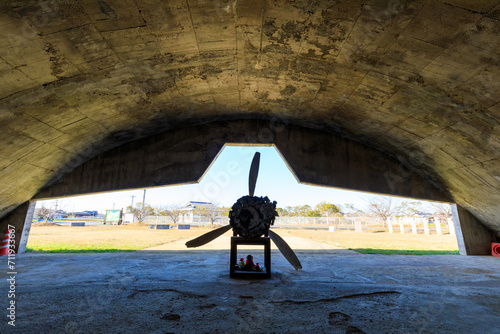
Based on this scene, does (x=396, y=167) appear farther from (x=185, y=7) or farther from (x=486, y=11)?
(x=185, y=7)

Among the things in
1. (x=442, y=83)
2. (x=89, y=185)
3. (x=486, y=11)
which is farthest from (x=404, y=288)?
(x=89, y=185)

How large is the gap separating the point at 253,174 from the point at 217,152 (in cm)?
409

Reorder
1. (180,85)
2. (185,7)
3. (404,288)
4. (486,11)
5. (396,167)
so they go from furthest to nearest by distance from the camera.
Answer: (396,167) < (180,85) < (404,288) < (185,7) < (486,11)

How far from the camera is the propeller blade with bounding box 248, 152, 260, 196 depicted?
372 inches

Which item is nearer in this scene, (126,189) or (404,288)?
(404,288)

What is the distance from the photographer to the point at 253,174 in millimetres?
9695

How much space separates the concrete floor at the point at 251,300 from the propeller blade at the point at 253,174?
3224 millimetres

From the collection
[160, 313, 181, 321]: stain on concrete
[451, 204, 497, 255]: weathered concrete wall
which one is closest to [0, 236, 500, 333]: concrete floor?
[160, 313, 181, 321]: stain on concrete

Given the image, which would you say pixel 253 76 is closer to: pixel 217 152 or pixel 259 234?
pixel 217 152

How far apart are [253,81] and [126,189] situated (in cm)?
885

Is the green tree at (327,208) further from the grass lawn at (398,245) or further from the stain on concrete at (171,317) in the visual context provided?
the stain on concrete at (171,317)

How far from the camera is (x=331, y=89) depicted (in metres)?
9.77

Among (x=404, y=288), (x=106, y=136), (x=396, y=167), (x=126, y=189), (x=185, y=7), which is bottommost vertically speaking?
(x=404, y=288)

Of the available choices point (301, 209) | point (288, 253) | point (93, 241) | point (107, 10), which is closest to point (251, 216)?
point (288, 253)
